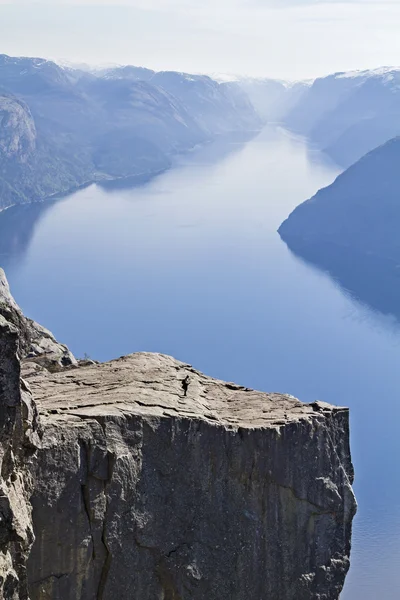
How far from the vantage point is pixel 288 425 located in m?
10.5

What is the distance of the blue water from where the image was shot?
155 ft

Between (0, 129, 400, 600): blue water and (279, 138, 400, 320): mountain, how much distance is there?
3.43 metres

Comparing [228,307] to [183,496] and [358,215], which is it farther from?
[183,496]

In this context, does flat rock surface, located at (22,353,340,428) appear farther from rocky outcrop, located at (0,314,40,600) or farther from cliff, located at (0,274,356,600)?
rocky outcrop, located at (0,314,40,600)

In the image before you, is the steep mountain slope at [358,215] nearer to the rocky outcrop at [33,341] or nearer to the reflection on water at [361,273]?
the reflection on water at [361,273]

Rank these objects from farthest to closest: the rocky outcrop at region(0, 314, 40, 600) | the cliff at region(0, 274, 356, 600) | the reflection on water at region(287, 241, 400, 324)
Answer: the reflection on water at region(287, 241, 400, 324) < the cliff at region(0, 274, 356, 600) < the rocky outcrop at region(0, 314, 40, 600)

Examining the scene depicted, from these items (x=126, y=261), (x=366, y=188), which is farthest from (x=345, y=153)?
(x=126, y=261)

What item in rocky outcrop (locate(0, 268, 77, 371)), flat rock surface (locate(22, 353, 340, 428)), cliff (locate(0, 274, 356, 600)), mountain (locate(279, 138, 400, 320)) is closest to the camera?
cliff (locate(0, 274, 356, 600))

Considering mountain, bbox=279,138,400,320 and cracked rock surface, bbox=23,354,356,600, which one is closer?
cracked rock surface, bbox=23,354,356,600

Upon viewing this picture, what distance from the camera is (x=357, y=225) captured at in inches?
4065

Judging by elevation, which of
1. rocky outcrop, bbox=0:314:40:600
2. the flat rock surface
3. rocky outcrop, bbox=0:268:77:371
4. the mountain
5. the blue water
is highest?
the mountain

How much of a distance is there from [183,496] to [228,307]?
209 feet

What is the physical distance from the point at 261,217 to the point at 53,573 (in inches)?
3958

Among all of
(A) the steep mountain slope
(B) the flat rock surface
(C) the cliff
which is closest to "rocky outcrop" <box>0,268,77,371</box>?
(B) the flat rock surface
